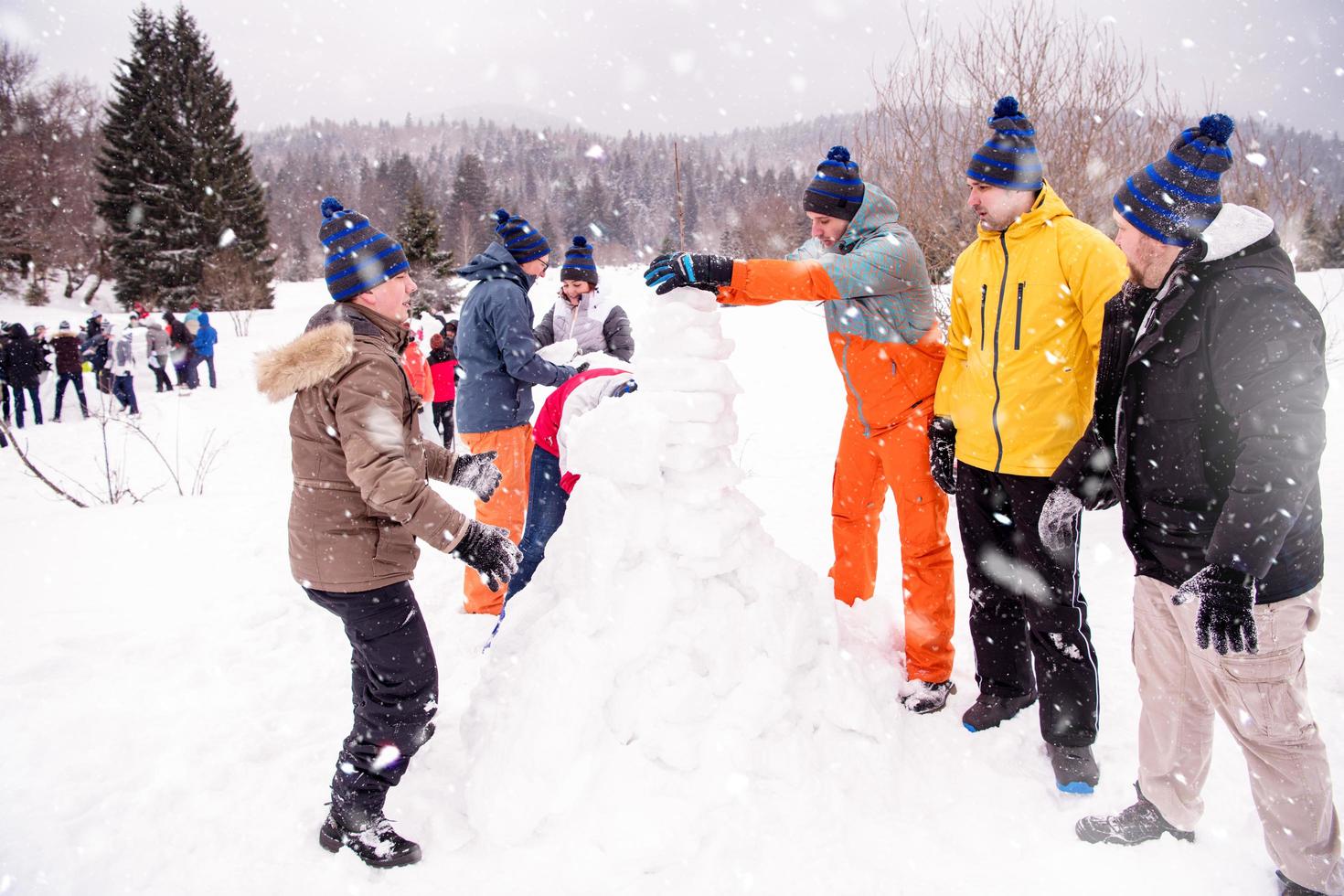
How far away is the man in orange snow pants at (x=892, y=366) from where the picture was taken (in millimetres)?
2844

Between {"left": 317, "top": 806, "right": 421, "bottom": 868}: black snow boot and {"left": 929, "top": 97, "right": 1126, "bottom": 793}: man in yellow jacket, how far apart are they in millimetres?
2353

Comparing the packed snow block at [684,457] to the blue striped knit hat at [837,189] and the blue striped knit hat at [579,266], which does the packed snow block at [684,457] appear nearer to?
the blue striped knit hat at [837,189]

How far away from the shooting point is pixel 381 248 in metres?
2.40

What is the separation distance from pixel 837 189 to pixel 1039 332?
105 centimetres

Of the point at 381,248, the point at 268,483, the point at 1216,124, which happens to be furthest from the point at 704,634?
the point at 268,483

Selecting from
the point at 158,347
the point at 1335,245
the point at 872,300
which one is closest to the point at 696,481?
the point at 872,300

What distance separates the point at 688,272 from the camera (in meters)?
2.66

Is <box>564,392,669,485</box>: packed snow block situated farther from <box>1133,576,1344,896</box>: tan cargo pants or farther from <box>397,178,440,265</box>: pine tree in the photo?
<box>397,178,440,265</box>: pine tree

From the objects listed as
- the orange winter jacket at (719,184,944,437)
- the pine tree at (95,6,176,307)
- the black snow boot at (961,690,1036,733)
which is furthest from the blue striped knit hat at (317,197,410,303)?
the pine tree at (95,6,176,307)

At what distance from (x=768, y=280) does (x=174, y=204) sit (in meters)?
32.0

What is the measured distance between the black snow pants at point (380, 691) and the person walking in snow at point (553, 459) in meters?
0.87

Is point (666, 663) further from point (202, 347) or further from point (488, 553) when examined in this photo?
point (202, 347)

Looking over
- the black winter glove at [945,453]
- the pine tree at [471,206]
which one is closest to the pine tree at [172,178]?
the pine tree at [471,206]

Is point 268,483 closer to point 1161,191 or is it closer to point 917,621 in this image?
point 917,621
